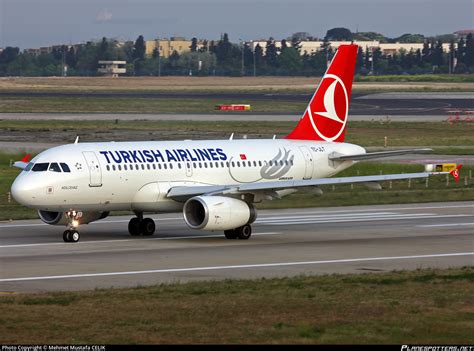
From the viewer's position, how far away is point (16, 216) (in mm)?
52375

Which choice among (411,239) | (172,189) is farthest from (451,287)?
(172,189)

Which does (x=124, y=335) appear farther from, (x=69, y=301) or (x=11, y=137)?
(x=11, y=137)

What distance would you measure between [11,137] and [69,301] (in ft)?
227

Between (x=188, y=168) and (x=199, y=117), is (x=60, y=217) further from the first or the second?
(x=199, y=117)

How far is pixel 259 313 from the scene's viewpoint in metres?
26.0

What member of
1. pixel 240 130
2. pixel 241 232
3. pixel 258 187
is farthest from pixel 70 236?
pixel 240 130

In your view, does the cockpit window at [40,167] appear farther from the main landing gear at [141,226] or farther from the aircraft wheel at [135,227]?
the aircraft wheel at [135,227]

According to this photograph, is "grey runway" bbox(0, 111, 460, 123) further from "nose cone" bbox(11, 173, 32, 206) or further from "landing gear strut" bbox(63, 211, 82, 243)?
"nose cone" bbox(11, 173, 32, 206)

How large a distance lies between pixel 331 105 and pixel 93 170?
13.2m

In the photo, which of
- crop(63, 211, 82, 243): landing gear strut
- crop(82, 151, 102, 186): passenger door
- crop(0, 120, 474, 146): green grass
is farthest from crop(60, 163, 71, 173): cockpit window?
crop(0, 120, 474, 146): green grass

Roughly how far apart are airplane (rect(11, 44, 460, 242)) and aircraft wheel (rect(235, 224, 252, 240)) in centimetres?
4

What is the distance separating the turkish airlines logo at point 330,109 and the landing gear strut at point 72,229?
12.7 meters

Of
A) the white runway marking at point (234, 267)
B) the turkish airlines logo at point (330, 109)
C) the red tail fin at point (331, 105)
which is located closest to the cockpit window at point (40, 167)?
the white runway marking at point (234, 267)

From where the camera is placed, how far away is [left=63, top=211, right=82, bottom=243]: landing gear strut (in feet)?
139
